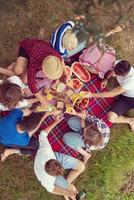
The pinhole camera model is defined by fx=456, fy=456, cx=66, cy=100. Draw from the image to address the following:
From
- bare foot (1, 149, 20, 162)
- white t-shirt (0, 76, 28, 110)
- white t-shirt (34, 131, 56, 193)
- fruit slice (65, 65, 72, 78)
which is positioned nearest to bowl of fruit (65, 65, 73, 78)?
fruit slice (65, 65, 72, 78)

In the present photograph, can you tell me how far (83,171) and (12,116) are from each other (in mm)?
1513

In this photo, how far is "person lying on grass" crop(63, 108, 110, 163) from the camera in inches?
201

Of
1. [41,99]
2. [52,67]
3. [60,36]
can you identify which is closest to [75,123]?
[41,99]

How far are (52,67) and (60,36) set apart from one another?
1.20ft

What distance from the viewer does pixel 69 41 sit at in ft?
15.8

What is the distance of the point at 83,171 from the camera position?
616 centimetres

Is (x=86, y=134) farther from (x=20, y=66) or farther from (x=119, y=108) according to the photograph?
(x=20, y=66)

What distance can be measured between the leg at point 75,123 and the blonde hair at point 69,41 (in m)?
1.11

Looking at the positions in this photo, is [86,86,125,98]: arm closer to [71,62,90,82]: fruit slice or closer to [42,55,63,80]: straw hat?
[71,62,90,82]: fruit slice

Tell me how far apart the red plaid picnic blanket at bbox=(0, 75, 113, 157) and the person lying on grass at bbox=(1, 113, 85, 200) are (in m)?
0.19

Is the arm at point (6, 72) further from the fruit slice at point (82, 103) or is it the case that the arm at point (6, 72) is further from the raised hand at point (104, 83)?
the raised hand at point (104, 83)

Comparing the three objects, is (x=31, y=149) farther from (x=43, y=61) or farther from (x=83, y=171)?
(x=43, y=61)

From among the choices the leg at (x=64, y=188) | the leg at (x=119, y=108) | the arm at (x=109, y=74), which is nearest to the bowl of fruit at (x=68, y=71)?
the arm at (x=109, y=74)

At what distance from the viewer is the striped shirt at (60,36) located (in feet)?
16.3
